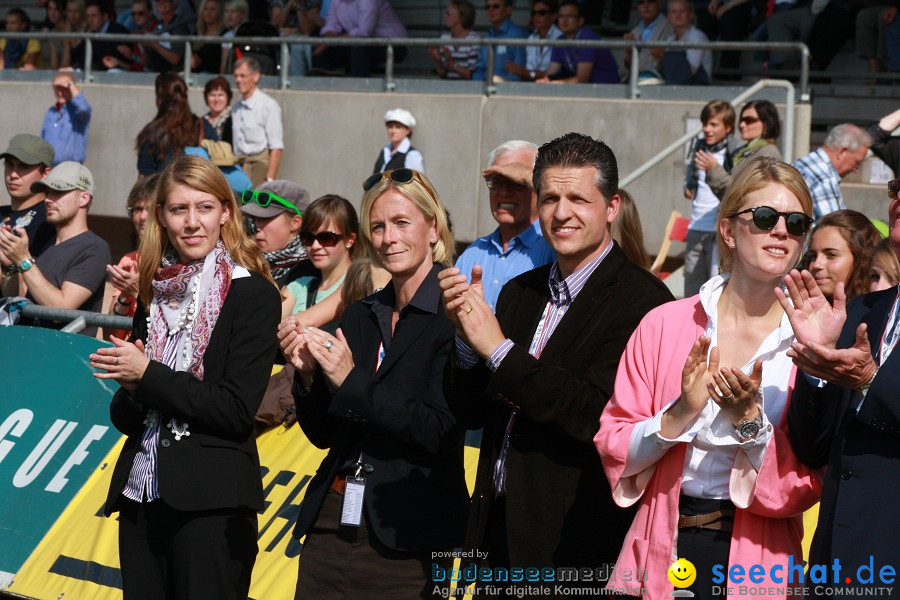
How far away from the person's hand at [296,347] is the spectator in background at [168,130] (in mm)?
7888

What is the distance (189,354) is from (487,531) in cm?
135

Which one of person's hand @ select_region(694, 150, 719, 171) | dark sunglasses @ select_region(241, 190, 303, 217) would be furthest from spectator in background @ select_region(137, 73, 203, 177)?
person's hand @ select_region(694, 150, 719, 171)

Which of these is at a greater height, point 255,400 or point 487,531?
point 255,400

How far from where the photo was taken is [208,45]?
15.5 metres

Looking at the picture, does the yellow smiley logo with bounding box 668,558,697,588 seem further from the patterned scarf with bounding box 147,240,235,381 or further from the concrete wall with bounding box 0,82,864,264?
the concrete wall with bounding box 0,82,864,264

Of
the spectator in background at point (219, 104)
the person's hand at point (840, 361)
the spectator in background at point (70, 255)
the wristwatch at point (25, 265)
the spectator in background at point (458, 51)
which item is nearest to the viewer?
the person's hand at point (840, 361)

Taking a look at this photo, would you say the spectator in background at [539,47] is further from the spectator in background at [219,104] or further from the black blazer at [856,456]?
the black blazer at [856,456]

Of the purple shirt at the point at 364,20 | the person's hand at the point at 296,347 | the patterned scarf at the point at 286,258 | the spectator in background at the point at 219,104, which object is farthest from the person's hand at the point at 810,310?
the purple shirt at the point at 364,20

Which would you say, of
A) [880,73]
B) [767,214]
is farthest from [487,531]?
[880,73]

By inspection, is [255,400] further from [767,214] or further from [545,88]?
[545,88]

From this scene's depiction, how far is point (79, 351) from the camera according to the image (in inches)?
262

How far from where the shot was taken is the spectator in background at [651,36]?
1248 centimetres

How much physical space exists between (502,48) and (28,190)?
6363 mm

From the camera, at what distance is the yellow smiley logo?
345cm
